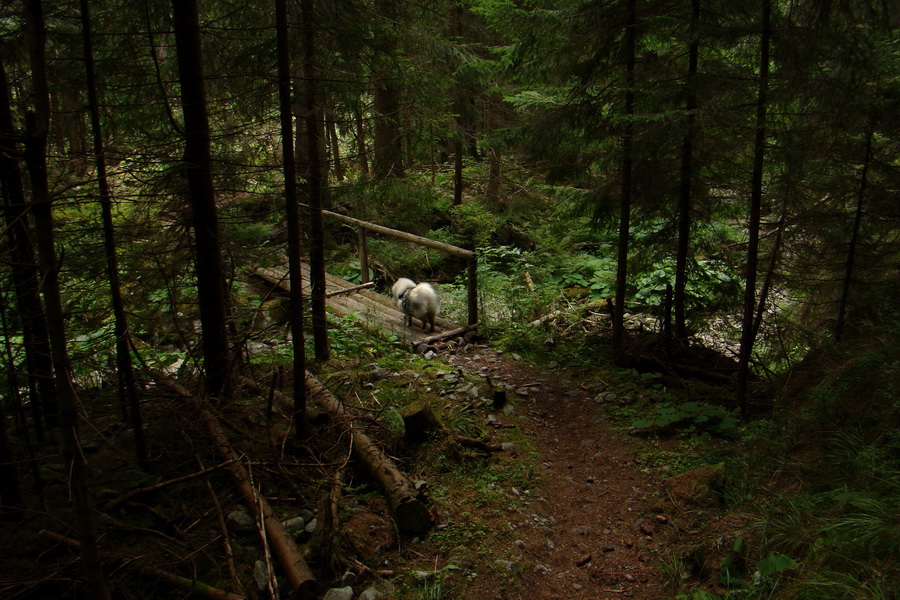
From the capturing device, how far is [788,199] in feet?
19.7

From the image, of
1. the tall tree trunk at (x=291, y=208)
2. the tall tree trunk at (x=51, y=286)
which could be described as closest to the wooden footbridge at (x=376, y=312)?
the tall tree trunk at (x=291, y=208)

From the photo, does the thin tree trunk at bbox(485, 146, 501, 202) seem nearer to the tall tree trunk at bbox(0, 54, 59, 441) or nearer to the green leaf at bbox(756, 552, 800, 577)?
the tall tree trunk at bbox(0, 54, 59, 441)

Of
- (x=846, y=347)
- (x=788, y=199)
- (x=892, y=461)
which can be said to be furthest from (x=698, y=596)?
(x=788, y=199)

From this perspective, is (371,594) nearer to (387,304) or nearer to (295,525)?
(295,525)

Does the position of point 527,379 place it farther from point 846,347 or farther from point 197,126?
point 197,126

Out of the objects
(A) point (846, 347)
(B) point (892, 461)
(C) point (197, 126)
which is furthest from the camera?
(A) point (846, 347)

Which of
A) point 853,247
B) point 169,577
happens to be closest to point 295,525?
point 169,577

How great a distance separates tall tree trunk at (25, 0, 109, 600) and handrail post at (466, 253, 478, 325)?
6740mm

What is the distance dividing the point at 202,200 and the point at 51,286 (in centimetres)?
249

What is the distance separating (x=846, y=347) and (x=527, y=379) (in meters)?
3.72

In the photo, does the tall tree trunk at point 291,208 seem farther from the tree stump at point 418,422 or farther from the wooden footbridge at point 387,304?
the wooden footbridge at point 387,304

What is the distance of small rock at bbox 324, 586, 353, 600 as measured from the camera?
3.11 metres

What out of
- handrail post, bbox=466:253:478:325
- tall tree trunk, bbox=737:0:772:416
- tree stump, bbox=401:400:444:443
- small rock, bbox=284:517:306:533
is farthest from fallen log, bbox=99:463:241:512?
handrail post, bbox=466:253:478:325

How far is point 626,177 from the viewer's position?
23.2ft
